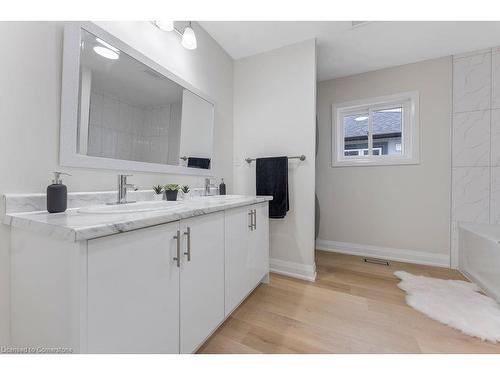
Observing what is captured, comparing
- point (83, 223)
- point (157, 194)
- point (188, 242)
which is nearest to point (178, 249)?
point (188, 242)

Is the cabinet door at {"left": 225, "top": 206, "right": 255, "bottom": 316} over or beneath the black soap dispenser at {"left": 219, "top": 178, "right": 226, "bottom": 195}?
beneath

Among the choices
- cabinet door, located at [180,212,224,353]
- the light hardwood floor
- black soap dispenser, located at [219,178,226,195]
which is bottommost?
the light hardwood floor

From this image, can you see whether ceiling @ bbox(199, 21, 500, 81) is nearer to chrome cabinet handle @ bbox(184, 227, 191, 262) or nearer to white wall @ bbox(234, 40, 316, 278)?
white wall @ bbox(234, 40, 316, 278)

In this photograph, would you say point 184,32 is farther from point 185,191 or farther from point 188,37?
point 185,191

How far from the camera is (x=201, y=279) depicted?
1.04 metres

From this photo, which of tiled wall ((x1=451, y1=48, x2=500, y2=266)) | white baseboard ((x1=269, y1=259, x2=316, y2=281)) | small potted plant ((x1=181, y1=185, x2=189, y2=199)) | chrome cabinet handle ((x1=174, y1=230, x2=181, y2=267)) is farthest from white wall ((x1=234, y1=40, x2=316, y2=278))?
tiled wall ((x1=451, y1=48, x2=500, y2=266))

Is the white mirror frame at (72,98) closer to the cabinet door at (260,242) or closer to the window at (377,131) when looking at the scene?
the cabinet door at (260,242)

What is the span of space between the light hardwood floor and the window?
1430 millimetres

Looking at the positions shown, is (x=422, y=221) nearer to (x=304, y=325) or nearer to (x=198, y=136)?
(x=304, y=325)

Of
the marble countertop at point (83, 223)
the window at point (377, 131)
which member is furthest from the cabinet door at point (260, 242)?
the window at point (377, 131)

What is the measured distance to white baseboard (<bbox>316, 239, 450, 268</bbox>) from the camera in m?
2.28

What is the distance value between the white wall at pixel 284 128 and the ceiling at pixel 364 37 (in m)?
0.14

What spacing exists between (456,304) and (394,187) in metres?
1.30

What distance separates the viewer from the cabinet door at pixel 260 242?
1.60 metres
